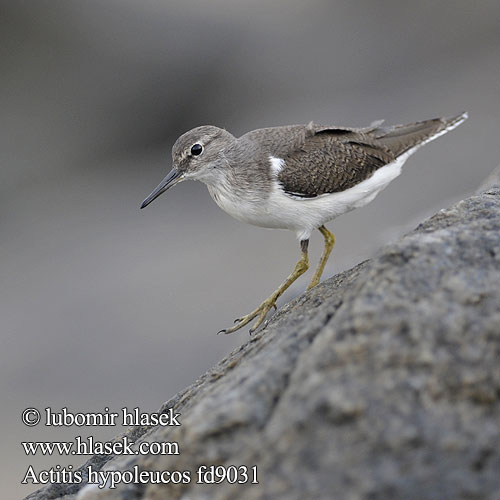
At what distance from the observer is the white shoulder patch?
20.7 feet

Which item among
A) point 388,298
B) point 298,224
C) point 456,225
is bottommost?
point 388,298

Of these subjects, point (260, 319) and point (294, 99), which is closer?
point (260, 319)

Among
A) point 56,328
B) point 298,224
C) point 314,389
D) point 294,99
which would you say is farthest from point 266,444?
point 294,99

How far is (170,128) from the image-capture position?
19.0 m

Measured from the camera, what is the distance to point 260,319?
6.13m

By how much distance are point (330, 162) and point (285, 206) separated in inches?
27.7

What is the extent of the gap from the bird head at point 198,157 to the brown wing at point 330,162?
0.70 m

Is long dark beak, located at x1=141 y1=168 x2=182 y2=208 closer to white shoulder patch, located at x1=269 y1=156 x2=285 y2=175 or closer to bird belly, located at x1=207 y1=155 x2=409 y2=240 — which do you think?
bird belly, located at x1=207 y1=155 x2=409 y2=240

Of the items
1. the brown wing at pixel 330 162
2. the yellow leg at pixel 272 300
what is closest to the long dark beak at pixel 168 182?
the brown wing at pixel 330 162

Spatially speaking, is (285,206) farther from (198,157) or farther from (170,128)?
(170,128)

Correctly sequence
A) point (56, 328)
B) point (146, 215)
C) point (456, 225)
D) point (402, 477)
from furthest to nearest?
point (146, 215) < point (56, 328) < point (456, 225) < point (402, 477)

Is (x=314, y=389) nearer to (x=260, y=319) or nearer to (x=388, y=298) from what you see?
(x=388, y=298)

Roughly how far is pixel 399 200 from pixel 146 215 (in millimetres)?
7063

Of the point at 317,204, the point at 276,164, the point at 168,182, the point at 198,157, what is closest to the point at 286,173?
the point at 276,164
